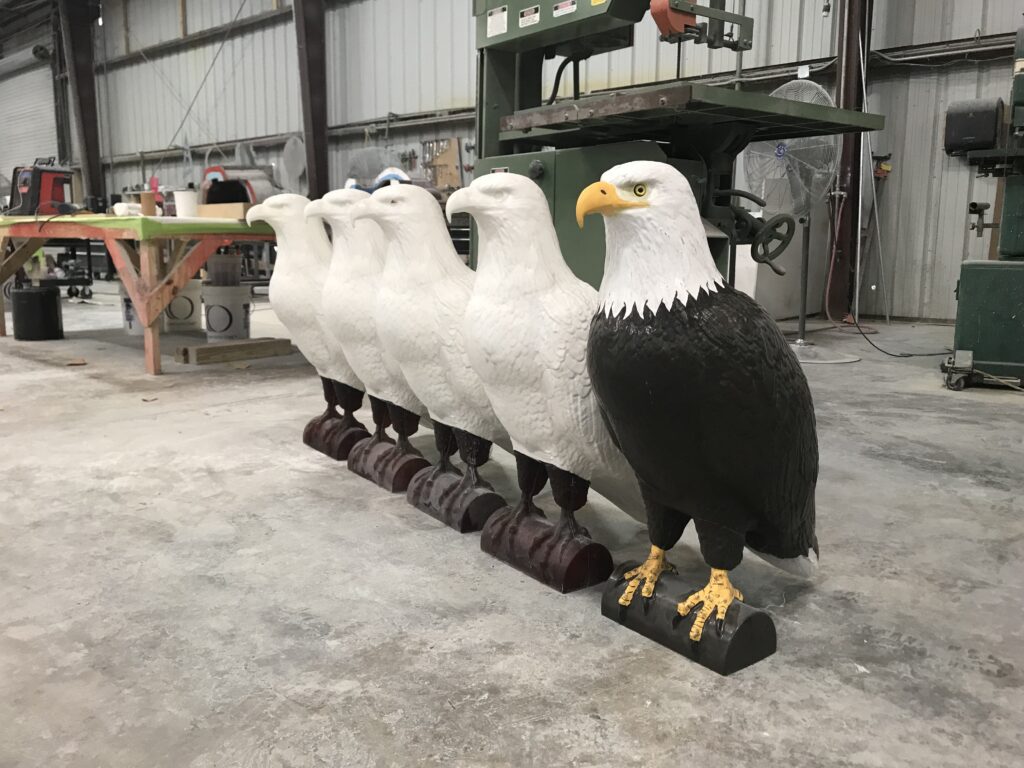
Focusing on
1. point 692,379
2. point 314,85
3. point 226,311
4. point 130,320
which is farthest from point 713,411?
point 314,85

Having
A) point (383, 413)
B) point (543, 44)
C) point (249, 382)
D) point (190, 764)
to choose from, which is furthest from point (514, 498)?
point (249, 382)

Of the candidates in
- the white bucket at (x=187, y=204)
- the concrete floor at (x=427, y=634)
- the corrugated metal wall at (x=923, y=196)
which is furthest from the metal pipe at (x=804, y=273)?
the white bucket at (x=187, y=204)

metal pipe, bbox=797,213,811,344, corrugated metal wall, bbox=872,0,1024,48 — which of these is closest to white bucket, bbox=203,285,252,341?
metal pipe, bbox=797,213,811,344

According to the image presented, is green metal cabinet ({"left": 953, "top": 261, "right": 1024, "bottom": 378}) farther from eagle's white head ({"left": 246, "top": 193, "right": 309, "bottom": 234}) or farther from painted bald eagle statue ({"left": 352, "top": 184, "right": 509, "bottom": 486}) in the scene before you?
eagle's white head ({"left": 246, "top": 193, "right": 309, "bottom": 234})

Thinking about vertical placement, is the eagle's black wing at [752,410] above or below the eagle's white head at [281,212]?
below

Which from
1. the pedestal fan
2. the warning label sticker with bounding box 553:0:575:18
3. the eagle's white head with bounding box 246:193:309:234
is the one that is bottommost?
the eagle's white head with bounding box 246:193:309:234

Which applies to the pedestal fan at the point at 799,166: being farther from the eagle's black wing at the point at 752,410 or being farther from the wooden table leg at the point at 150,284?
the eagle's black wing at the point at 752,410

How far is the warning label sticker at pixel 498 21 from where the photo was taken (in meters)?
2.81

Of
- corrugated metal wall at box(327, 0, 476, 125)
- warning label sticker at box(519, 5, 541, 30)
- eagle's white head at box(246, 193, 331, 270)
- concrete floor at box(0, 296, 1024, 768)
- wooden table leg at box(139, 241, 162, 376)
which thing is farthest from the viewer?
corrugated metal wall at box(327, 0, 476, 125)

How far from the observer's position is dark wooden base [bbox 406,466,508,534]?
7.16ft

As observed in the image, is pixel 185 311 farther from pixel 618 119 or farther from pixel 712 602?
pixel 712 602

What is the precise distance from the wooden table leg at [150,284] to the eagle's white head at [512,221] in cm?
319

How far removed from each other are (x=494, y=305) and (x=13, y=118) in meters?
16.8

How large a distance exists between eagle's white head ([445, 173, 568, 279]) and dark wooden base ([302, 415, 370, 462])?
123 centimetres
